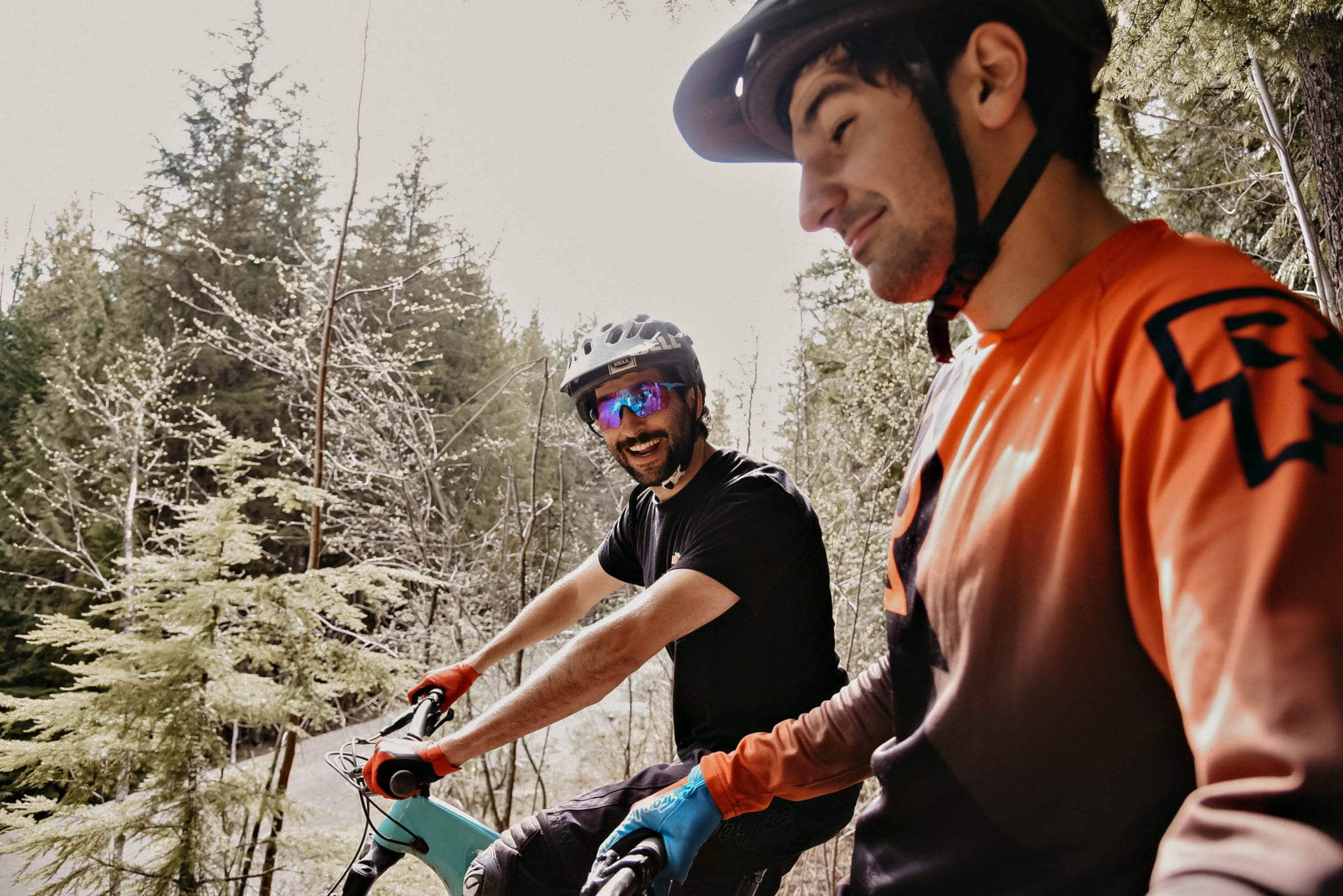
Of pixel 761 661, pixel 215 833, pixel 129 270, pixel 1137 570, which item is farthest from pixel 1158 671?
pixel 129 270

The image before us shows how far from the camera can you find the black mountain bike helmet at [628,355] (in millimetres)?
3029

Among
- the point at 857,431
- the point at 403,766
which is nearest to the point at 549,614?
the point at 403,766

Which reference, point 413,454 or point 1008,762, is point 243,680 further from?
point 413,454

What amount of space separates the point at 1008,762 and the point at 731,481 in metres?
1.63

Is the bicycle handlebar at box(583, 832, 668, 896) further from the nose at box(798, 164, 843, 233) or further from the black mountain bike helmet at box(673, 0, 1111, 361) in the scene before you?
the nose at box(798, 164, 843, 233)

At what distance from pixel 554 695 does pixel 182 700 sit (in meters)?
Result: 2.50

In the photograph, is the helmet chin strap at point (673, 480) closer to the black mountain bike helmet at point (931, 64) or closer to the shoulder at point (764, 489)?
the shoulder at point (764, 489)

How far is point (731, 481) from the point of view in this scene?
2527 millimetres

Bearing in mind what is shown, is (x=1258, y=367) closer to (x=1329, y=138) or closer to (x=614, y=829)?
(x=614, y=829)

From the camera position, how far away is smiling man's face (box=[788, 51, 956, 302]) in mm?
1092

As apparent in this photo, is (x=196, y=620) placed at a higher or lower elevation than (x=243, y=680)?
higher

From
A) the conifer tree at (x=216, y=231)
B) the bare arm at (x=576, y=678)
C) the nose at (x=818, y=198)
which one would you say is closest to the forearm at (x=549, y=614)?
the bare arm at (x=576, y=678)

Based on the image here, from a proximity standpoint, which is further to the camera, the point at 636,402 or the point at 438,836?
the point at 636,402

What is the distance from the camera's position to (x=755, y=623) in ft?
7.93
